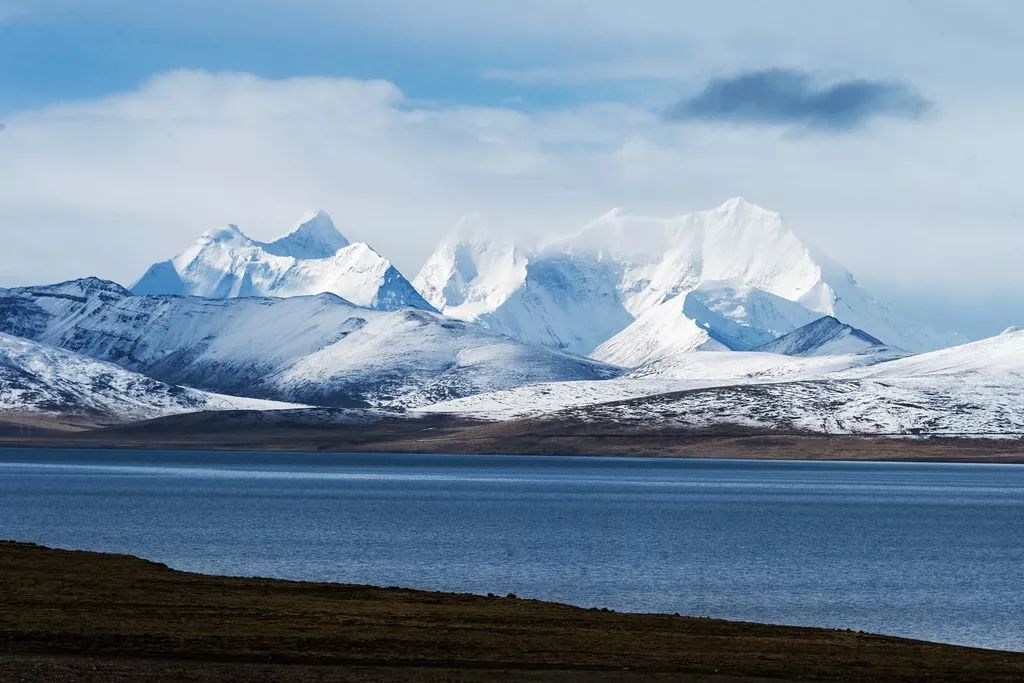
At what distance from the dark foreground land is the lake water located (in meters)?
12.1

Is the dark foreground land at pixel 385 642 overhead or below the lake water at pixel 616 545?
overhead

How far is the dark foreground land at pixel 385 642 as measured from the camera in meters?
41.3

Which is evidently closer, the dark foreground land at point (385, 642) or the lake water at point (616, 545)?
the dark foreground land at point (385, 642)

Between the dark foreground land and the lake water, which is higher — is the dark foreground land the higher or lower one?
the higher one

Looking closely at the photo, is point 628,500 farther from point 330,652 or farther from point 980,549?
point 330,652

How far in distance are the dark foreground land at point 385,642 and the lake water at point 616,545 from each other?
39.6 ft

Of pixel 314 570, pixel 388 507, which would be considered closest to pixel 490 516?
pixel 388 507

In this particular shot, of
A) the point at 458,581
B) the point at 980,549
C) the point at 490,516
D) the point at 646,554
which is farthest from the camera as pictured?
the point at 490,516

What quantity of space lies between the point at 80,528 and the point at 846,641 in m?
70.6

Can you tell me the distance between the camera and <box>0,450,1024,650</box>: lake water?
71.1 metres

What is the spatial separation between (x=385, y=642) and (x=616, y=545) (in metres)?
57.0

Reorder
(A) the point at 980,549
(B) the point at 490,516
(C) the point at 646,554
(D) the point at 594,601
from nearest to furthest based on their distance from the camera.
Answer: (D) the point at 594,601 < (C) the point at 646,554 < (A) the point at 980,549 < (B) the point at 490,516

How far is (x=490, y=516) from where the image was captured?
13338 cm

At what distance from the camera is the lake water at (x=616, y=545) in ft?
233
